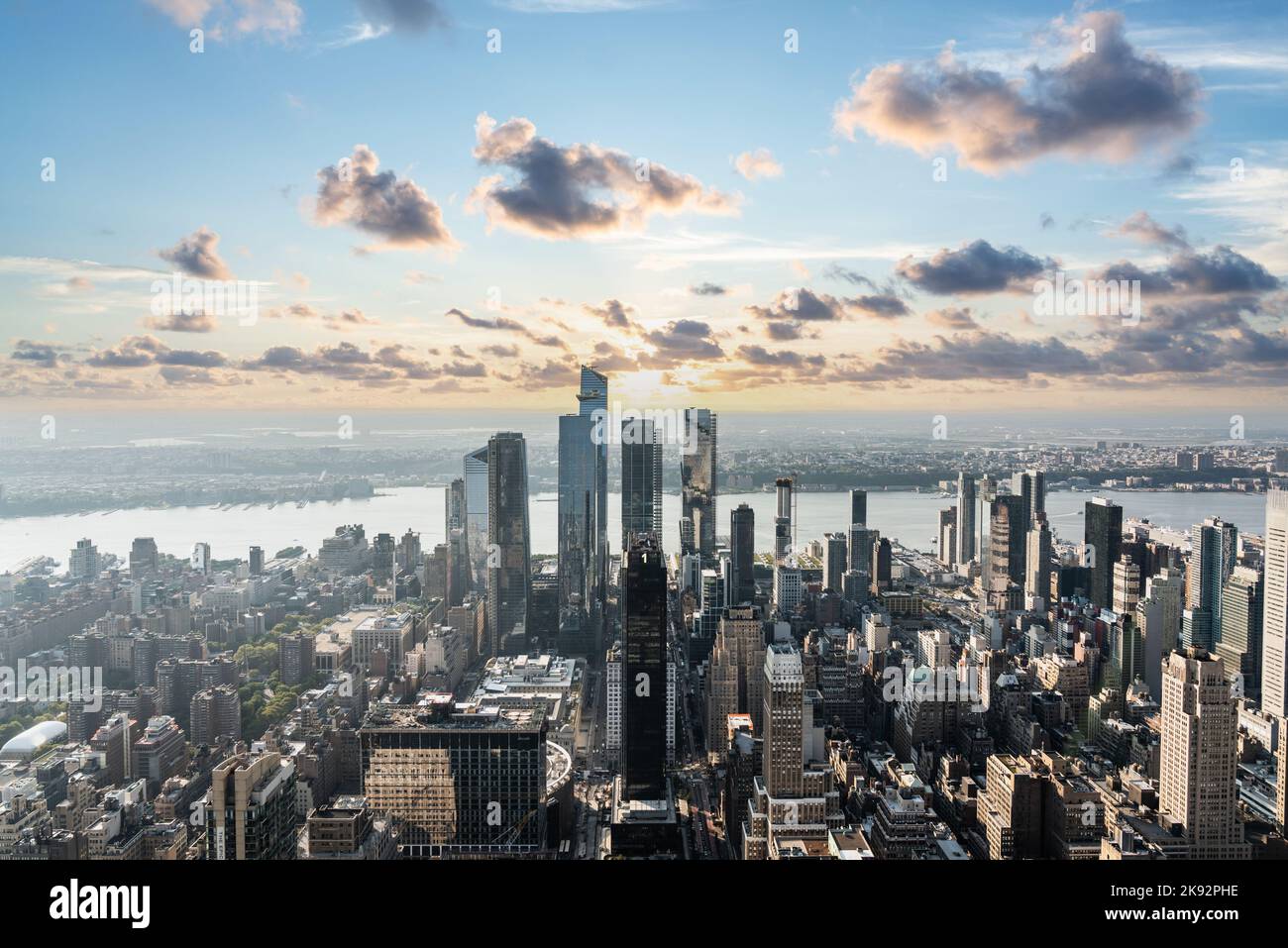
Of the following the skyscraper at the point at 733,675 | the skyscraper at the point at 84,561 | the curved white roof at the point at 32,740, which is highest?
the skyscraper at the point at 84,561

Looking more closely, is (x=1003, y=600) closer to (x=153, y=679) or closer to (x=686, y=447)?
(x=686, y=447)

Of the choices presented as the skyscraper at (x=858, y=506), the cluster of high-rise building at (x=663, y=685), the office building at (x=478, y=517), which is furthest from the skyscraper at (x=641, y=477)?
the skyscraper at (x=858, y=506)

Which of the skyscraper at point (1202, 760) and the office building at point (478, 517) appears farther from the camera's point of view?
the office building at point (478, 517)

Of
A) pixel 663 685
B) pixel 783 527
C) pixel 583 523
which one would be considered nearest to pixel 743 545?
pixel 783 527

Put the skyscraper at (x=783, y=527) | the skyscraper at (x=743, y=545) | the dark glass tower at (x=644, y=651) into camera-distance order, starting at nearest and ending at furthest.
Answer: the dark glass tower at (x=644, y=651) → the skyscraper at (x=743, y=545) → the skyscraper at (x=783, y=527)

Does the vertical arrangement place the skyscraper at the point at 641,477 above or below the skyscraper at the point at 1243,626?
above

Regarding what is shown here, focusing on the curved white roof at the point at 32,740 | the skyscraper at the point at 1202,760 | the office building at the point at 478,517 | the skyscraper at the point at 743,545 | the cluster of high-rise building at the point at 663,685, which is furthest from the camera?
the skyscraper at the point at 743,545

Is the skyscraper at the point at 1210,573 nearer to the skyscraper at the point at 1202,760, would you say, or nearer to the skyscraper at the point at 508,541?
the skyscraper at the point at 1202,760
